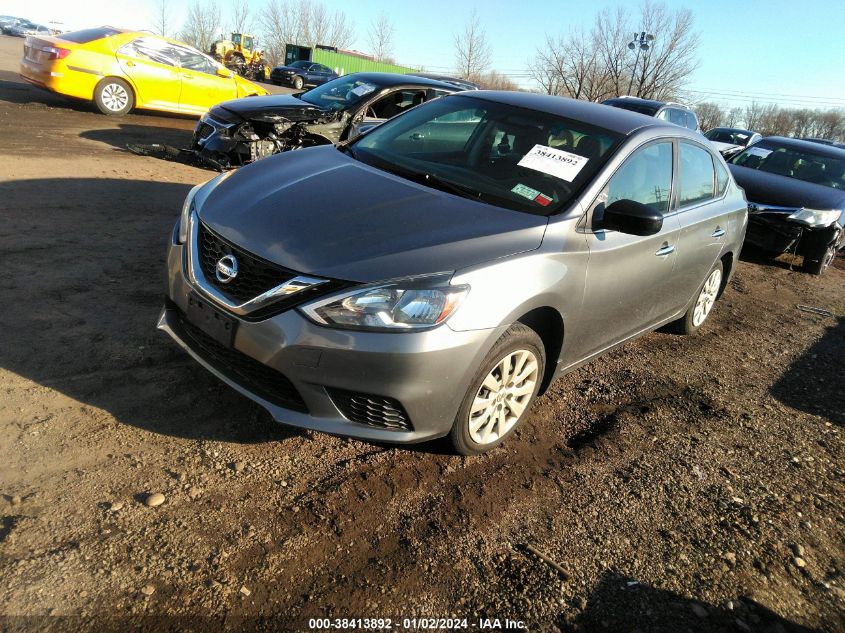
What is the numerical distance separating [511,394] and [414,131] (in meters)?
1.96

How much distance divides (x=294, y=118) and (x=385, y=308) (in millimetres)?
6116

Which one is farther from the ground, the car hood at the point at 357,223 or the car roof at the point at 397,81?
the car roof at the point at 397,81

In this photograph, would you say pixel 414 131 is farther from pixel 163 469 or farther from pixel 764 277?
pixel 764 277

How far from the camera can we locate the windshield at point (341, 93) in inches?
324

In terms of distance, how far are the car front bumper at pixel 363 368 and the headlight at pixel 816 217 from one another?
7234 mm

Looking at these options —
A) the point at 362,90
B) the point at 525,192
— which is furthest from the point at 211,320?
the point at 362,90

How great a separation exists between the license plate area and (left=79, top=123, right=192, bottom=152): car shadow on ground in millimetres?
7076

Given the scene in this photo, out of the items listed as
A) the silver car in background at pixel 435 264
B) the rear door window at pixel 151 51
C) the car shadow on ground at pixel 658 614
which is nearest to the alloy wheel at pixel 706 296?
the silver car in background at pixel 435 264

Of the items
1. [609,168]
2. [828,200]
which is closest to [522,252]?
[609,168]

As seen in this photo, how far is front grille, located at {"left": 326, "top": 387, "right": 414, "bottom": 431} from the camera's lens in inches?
102

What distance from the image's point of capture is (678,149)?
415 cm

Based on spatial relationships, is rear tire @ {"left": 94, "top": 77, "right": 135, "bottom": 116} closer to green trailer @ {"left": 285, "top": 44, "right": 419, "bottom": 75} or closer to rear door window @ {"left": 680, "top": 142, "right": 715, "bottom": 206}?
rear door window @ {"left": 680, "top": 142, "right": 715, "bottom": 206}

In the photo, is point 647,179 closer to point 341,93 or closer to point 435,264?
point 435,264

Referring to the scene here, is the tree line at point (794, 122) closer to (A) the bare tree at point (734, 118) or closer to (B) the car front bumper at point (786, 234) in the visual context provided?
(A) the bare tree at point (734, 118)
